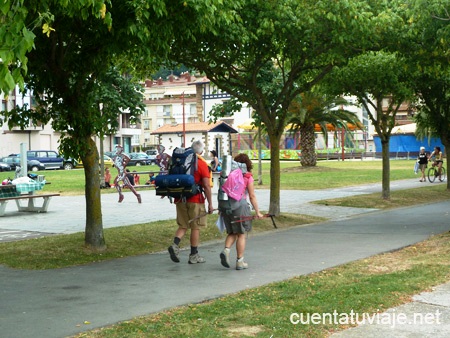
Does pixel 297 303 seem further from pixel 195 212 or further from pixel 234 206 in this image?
pixel 195 212

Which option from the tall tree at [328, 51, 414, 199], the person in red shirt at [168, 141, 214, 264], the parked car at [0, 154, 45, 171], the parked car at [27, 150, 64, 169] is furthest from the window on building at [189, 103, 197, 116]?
the person in red shirt at [168, 141, 214, 264]

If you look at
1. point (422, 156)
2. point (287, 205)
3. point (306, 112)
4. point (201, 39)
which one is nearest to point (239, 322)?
point (201, 39)

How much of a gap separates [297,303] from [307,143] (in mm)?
35490

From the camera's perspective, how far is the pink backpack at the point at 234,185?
32.3 ft

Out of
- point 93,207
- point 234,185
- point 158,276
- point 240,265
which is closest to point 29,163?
point 93,207

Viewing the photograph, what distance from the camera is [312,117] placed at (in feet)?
138

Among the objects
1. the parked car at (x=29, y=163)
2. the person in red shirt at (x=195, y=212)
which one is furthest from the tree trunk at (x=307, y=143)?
the person in red shirt at (x=195, y=212)

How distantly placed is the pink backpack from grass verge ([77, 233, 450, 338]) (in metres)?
1.53

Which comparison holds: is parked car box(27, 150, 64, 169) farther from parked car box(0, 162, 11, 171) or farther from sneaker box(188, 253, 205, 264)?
sneaker box(188, 253, 205, 264)

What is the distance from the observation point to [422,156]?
33.0 meters

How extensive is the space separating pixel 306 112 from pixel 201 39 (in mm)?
27144

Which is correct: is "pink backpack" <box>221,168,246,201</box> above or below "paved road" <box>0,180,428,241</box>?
above

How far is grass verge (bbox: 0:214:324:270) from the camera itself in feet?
35.0

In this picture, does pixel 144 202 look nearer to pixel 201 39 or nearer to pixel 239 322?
pixel 201 39
